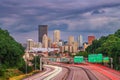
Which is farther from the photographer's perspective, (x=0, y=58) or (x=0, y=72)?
(x=0, y=58)

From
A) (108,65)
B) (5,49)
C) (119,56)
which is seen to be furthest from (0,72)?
(108,65)

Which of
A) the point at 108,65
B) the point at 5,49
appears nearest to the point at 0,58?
the point at 5,49

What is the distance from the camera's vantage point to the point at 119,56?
154250mm

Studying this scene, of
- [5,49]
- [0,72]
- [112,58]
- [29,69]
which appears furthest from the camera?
[112,58]

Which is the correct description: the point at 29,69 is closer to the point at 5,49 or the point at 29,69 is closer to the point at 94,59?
the point at 94,59

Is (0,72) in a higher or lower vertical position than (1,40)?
lower

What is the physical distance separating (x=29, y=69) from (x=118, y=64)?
33.7m

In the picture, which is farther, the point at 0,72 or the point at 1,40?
the point at 1,40

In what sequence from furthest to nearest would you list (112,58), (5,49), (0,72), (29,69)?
(112,58)
(29,69)
(5,49)
(0,72)

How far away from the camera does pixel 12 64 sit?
117m

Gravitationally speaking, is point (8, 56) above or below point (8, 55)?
below

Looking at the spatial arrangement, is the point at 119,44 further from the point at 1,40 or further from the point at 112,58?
the point at 1,40

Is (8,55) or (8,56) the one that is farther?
(8,56)

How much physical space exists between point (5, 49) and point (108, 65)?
77.9 m
